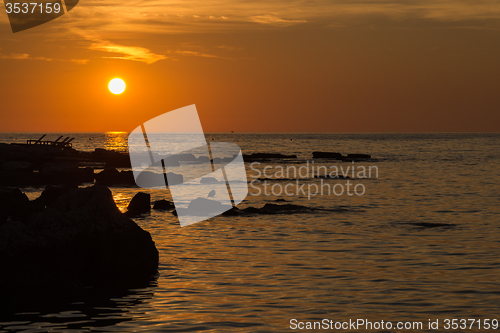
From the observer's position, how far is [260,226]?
76.9 ft

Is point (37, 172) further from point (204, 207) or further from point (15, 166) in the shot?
point (204, 207)

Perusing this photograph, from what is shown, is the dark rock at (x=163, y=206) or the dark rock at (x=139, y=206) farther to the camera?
the dark rock at (x=163, y=206)

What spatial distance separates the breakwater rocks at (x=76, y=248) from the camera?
12.6 meters

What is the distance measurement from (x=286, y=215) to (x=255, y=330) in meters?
17.2

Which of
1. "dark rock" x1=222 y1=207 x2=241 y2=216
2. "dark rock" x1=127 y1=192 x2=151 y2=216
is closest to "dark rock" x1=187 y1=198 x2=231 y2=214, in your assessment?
"dark rock" x1=222 y1=207 x2=241 y2=216

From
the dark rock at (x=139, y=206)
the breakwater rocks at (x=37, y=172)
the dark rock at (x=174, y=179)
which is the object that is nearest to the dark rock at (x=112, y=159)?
the breakwater rocks at (x=37, y=172)

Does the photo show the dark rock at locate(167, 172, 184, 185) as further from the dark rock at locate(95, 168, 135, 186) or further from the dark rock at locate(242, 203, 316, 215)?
the dark rock at locate(242, 203, 316, 215)

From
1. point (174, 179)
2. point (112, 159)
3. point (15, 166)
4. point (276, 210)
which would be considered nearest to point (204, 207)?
point (276, 210)

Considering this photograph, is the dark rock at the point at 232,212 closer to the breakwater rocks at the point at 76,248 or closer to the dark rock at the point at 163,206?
the dark rock at the point at 163,206

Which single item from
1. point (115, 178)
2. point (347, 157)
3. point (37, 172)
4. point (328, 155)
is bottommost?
point (328, 155)

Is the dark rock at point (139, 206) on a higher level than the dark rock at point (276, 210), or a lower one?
higher

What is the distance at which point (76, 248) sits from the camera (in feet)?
44.2

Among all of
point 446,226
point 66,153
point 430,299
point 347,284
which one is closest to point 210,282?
point 347,284

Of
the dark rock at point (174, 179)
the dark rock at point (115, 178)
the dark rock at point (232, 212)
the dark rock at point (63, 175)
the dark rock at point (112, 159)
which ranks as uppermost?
the dark rock at point (232, 212)
